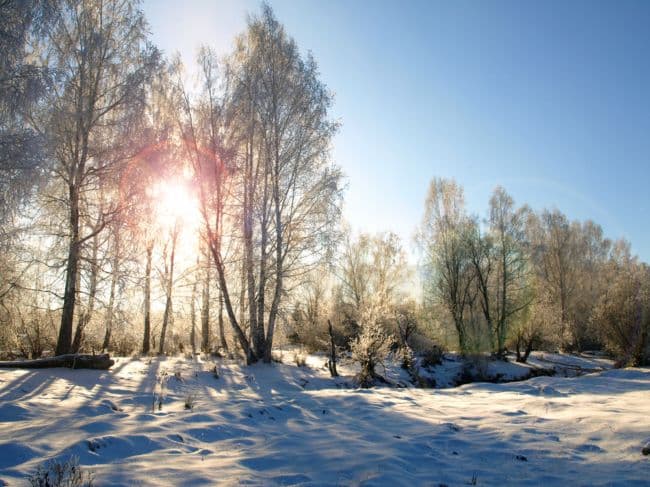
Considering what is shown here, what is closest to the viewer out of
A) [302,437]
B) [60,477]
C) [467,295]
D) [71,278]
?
[60,477]

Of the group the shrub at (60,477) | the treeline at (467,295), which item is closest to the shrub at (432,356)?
the treeline at (467,295)

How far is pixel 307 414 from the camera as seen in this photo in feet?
24.4

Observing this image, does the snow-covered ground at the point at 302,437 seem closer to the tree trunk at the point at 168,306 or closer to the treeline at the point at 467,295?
the tree trunk at the point at 168,306

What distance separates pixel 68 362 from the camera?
33.9 ft

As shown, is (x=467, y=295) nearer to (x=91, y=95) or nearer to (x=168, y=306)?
(x=168, y=306)

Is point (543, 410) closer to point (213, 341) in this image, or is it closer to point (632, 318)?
point (632, 318)

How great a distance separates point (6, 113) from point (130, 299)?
18.8 feet

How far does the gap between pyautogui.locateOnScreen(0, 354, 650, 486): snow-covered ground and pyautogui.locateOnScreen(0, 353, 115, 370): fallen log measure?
402mm

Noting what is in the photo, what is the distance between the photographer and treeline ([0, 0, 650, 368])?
9594 millimetres

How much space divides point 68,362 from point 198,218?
6337 mm

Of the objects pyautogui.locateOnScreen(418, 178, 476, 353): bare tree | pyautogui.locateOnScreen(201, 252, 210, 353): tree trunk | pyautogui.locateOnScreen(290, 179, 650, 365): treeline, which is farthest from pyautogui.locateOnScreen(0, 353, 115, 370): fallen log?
pyautogui.locateOnScreen(418, 178, 476, 353): bare tree

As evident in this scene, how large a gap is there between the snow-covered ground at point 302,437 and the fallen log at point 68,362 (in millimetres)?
402

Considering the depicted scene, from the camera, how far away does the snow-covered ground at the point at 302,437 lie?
13.6 ft

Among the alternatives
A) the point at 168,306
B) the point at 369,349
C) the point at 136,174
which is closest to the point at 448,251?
the point at 369,349
